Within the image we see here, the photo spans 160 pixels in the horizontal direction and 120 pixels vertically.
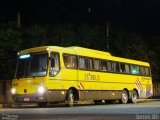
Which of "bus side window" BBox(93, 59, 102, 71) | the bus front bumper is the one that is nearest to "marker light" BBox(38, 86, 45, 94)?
the bus front bumper

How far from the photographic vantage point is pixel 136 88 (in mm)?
33562

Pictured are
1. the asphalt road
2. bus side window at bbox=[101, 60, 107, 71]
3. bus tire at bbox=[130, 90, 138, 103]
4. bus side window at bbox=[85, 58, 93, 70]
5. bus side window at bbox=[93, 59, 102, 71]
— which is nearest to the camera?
the asphalt road

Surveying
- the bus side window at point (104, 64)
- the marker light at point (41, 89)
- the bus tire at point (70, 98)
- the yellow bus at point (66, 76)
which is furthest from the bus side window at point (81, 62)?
the marker light at point (41, 89)

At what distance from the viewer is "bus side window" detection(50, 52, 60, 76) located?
928 inches

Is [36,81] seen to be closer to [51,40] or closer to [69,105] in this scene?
[69,105]

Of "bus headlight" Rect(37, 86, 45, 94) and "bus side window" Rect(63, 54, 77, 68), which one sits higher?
"bus side window" Rect(63, 54, 77, 68)

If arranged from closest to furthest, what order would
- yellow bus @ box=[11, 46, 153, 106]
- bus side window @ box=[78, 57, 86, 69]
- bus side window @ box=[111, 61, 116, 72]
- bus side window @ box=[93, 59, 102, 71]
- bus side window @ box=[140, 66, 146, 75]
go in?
yellow bus @ box=[11, 46, 153, 106]
bus side window @ box=[78, 57, 86, 69]
bus side window @ box=[93, 59, 102, 71]
bus side window @ box=[111, 61, 116, 72]
bus side window @ box=[140, 66, 146, 75]

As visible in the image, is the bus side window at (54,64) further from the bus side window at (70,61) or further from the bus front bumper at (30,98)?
the bus front bumper at (30,98)

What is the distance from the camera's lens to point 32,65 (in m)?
24.0

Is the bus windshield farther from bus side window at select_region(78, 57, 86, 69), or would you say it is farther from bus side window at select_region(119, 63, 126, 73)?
bus side window at select_region(119, 63, 126, 73)

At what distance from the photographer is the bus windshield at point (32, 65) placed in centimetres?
2353

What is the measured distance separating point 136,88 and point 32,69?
11992 millimetres

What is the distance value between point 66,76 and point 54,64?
1332 mm

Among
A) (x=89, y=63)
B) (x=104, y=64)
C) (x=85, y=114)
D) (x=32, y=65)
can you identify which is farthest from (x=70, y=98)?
(x=85, y=114)
